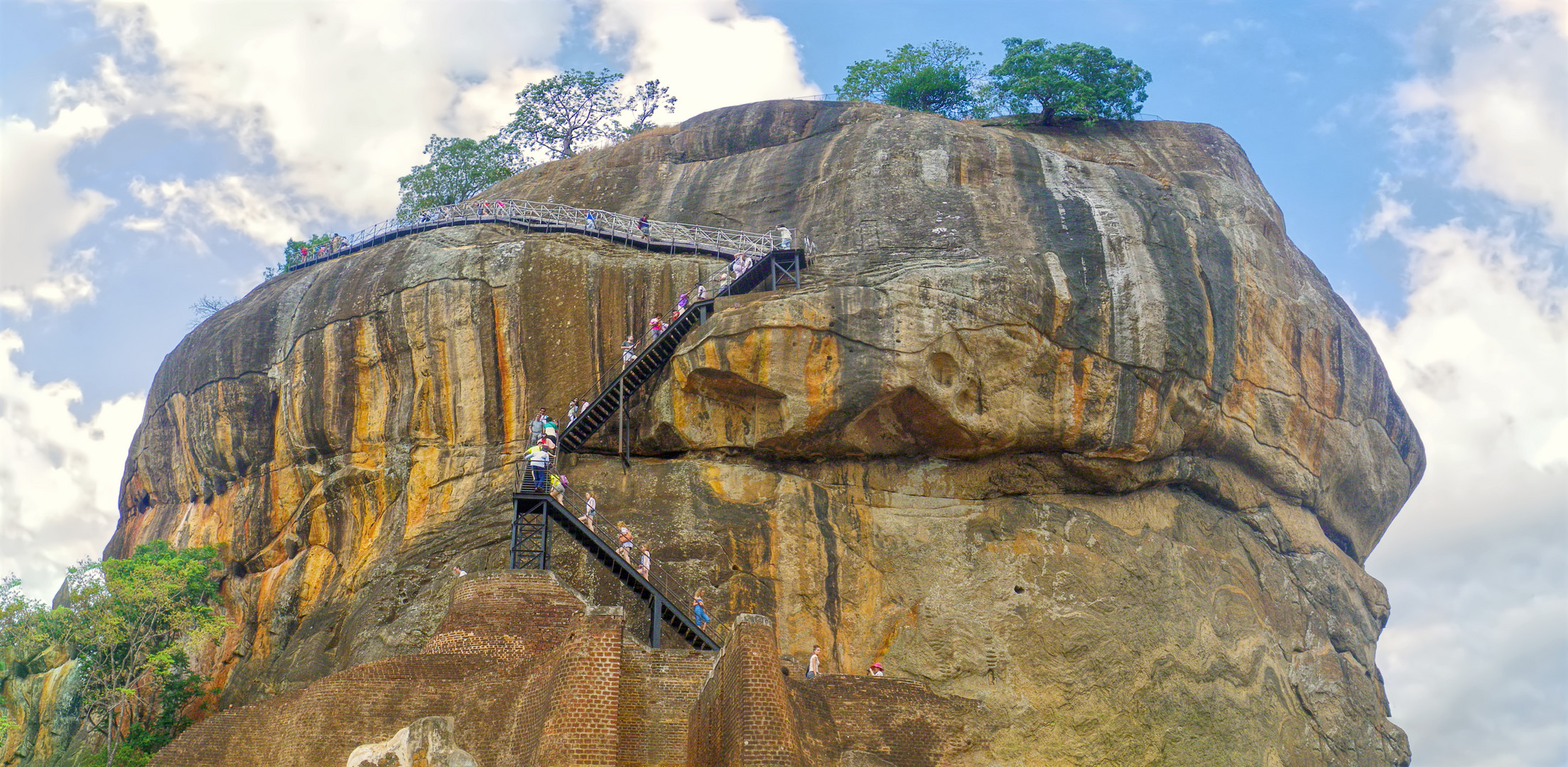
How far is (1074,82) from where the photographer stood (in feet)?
134

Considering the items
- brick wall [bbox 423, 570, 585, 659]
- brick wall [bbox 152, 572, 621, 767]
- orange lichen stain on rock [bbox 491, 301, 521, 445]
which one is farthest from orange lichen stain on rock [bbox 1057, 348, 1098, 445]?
brick wall [bbox 152, 572, 621, 767]

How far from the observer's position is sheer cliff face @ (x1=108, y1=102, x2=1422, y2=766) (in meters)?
29.9

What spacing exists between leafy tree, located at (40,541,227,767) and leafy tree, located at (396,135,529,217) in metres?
19.6

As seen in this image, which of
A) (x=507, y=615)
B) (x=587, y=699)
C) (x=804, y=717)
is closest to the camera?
(x=587, y=699)

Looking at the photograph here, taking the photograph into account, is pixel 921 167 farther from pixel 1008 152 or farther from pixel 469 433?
pixel 469 433

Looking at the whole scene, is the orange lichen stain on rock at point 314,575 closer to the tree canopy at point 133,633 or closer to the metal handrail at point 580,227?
the tree canopy at point 133,633

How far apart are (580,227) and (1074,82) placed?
1524 centimetres

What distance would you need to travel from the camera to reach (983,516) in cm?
3155

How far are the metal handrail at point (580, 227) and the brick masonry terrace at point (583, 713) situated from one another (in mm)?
12672

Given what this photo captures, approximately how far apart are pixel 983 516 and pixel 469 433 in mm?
11625

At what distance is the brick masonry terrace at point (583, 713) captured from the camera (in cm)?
2181

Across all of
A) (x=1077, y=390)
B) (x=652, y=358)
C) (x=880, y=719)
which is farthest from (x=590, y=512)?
(x=1077, y=390)

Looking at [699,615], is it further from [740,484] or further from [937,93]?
[937,93]

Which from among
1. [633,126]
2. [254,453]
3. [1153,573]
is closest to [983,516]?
[1153,573]
